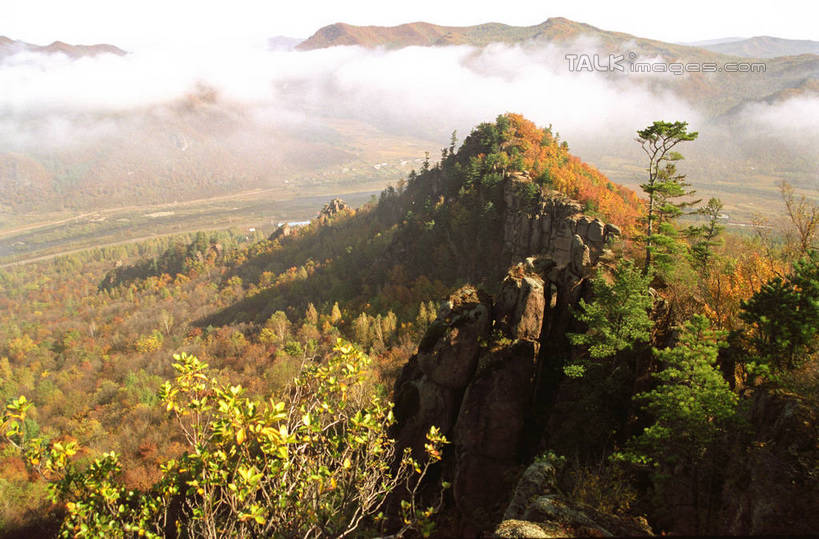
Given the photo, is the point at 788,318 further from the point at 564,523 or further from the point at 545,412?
the point at 545,412

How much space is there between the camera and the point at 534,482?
16328 millimetres

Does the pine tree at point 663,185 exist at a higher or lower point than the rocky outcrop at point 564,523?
higher

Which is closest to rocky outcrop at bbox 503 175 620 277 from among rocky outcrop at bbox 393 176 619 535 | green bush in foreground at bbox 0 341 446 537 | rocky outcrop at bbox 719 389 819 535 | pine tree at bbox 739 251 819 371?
rocky outcrop at bbox 393 176 619 535

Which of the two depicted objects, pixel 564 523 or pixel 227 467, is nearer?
pixel 227 467

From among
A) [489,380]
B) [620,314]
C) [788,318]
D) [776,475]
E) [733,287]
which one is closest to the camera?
[776,475]

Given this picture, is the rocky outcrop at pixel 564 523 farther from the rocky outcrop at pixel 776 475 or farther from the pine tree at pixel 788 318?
the pine tree at pixel 788 318

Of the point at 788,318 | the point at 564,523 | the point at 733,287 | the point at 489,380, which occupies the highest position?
the point at 788,318

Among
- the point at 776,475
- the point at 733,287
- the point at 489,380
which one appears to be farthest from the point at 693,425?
the point at 489,380

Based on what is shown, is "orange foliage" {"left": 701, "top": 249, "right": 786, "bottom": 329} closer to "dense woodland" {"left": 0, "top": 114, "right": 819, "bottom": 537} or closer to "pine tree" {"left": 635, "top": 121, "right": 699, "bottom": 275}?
"dense woodland" {"left": 0, "top": 114, "right": 819, "bottom": 537}

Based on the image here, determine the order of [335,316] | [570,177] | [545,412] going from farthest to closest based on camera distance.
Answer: [335,316]
[570,177]
[545,412]

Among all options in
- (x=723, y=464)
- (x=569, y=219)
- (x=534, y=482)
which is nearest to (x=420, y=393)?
(x=534, y=482)

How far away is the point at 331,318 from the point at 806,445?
301 ft

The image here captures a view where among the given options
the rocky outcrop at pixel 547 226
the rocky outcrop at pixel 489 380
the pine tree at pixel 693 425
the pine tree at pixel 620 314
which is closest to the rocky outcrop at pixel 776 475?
the pine tree at pixel 693 425

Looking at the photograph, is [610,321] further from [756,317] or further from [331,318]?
[331,318]
